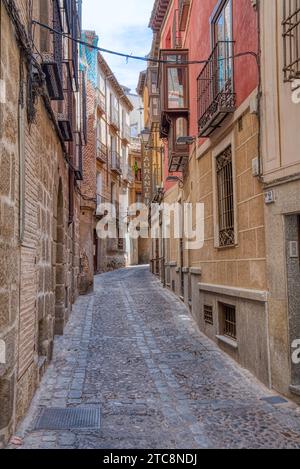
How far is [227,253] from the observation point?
27.8 ft

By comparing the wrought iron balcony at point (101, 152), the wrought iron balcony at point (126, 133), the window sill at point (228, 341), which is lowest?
the window sill at point (228, 341)

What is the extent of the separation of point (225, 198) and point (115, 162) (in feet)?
81.0

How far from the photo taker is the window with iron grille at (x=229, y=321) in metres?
8.37

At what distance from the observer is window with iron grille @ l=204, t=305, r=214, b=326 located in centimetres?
964

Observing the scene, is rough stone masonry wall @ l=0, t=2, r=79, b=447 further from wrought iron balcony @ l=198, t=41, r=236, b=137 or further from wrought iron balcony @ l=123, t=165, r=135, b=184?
wrought iron balcony @ l=123, t=165, r=135, b=184

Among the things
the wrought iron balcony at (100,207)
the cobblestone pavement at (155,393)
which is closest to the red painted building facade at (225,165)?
the cobblestone pavement at (155,393)

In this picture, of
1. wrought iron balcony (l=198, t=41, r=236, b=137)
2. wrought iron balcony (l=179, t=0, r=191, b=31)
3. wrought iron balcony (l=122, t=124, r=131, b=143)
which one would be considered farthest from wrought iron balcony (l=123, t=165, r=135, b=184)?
wrought iron balcony (l=198, t=41, r=236, b=137)

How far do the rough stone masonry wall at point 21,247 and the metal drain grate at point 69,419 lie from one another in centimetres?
24

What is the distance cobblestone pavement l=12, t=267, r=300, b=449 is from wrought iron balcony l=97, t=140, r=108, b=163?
1896cm

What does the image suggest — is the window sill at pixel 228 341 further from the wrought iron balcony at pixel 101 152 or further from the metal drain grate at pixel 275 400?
the wrought iron balcony at pixel 101 152

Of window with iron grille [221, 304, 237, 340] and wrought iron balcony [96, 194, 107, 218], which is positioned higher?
wrought iron balcony [96, 194, 107, 218]

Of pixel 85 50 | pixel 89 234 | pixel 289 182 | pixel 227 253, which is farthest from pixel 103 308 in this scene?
pixel 85 50
